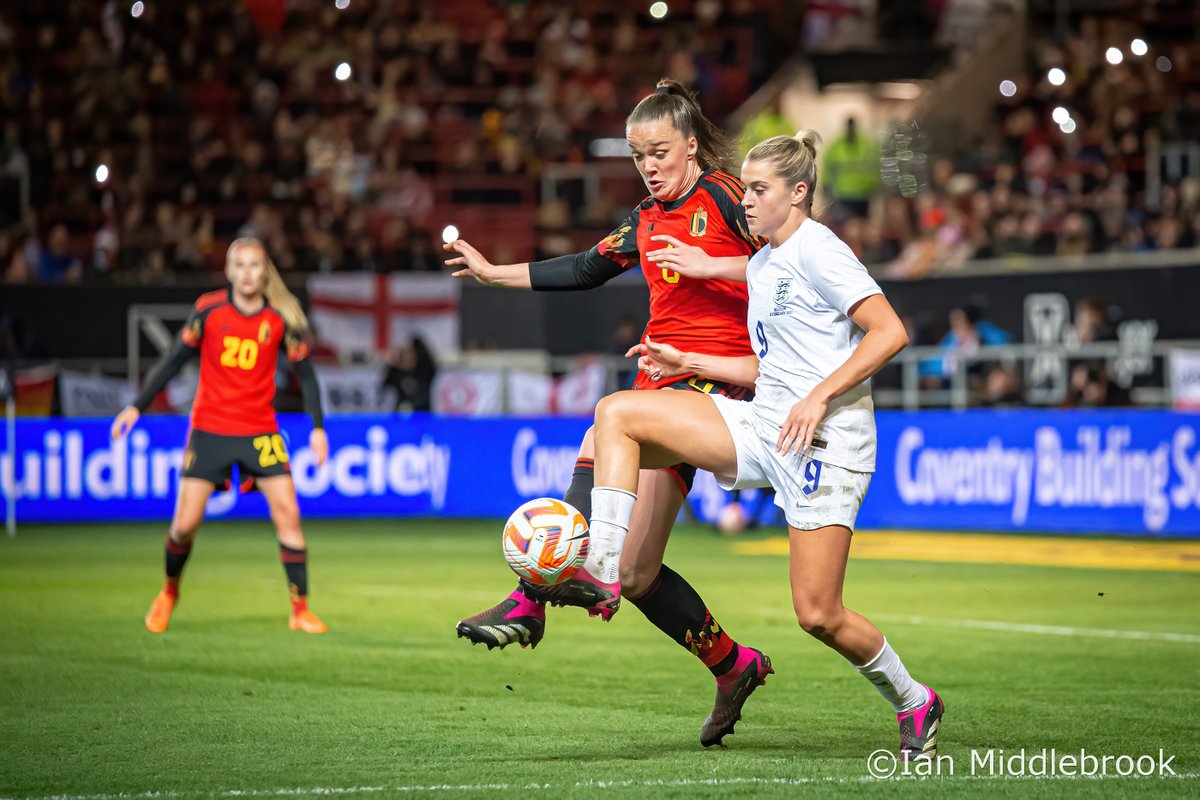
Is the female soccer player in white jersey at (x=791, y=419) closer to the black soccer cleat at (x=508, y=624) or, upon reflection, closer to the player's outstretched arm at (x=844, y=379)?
the player's outstretched arm at (x=844, y=379)

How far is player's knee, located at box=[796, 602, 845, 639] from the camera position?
6334 millimetres

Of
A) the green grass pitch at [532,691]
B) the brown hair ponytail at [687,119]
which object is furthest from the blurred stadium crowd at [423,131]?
the brown hair ponytail at [687,119]

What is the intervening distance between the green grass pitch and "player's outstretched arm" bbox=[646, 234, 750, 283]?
1.87 meters

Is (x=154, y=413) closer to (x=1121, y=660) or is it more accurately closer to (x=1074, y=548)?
(x=1074, y=548)

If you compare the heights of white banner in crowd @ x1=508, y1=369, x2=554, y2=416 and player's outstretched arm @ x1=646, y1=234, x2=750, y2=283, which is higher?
player's outstretched arm @ x1=646, y1=234, x2=750, y2=283

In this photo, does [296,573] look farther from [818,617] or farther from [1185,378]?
[1185,378]

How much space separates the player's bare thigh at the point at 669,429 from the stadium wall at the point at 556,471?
430 inches

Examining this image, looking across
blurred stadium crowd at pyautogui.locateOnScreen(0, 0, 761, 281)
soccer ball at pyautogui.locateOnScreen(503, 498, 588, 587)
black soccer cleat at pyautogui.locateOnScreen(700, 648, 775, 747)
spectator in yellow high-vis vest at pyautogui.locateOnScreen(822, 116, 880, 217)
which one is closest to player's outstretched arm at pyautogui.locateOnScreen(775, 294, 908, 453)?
soccer ball at pyautogui.locateOnScreen(503, 498, 588, 587)

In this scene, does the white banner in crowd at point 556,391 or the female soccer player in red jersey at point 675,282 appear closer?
the female soccer player in red jersey at point 675,282

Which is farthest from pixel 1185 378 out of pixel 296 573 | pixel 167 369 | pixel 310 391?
pixel 167 369

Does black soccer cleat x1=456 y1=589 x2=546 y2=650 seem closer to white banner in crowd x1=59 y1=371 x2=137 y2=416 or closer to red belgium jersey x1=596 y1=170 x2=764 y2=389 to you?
red belgium jersey x1=596 y1=170 x2=764 y2=389

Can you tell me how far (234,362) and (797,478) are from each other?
5478 millimetres

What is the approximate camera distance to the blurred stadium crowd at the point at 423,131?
2195 centimetres

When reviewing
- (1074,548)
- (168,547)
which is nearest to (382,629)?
(168,547)
